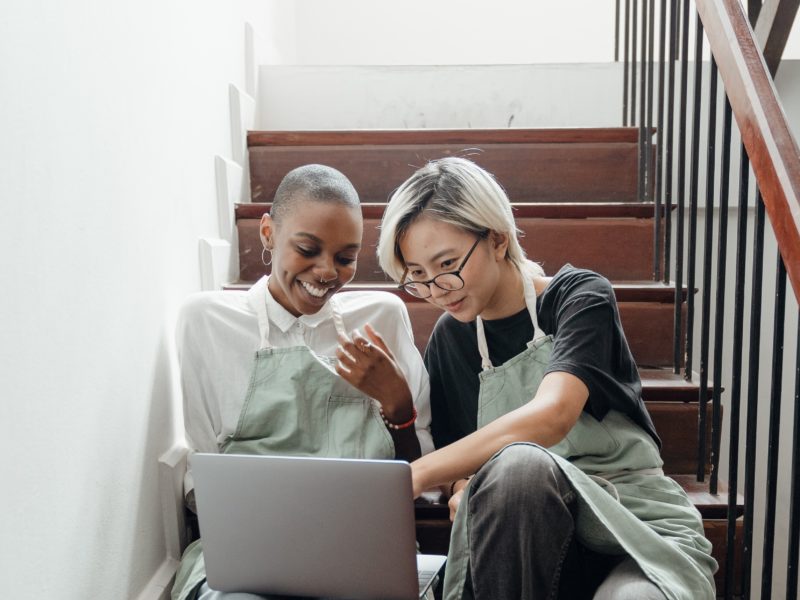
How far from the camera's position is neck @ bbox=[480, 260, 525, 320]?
155cm

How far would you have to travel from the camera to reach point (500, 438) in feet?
4.22

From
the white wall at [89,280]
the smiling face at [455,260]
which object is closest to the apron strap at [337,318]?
the smiling face at [455,260]

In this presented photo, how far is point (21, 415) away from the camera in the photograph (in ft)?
3.42

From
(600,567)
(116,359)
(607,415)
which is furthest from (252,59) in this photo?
(600,567)

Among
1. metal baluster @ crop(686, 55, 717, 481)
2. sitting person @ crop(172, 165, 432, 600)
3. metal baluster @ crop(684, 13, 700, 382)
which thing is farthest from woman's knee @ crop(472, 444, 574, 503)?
metal baluster @ crop(684, 13, 700, 382)

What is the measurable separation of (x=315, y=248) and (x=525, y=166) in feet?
3.71

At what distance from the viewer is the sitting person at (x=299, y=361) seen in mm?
1519

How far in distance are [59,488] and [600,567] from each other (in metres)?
0.81

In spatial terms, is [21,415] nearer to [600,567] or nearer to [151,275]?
[151,275]

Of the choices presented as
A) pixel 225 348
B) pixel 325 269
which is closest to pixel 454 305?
pixel 325 269

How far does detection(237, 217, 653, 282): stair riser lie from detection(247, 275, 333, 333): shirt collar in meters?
0.64

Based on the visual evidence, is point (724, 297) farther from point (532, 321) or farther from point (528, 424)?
point (528, 424)

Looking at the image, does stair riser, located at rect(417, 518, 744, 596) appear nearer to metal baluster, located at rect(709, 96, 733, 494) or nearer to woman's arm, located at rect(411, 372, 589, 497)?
metal baluster, located at rect(709, 96, 733, 494)

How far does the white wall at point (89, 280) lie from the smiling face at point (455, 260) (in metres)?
0.51
